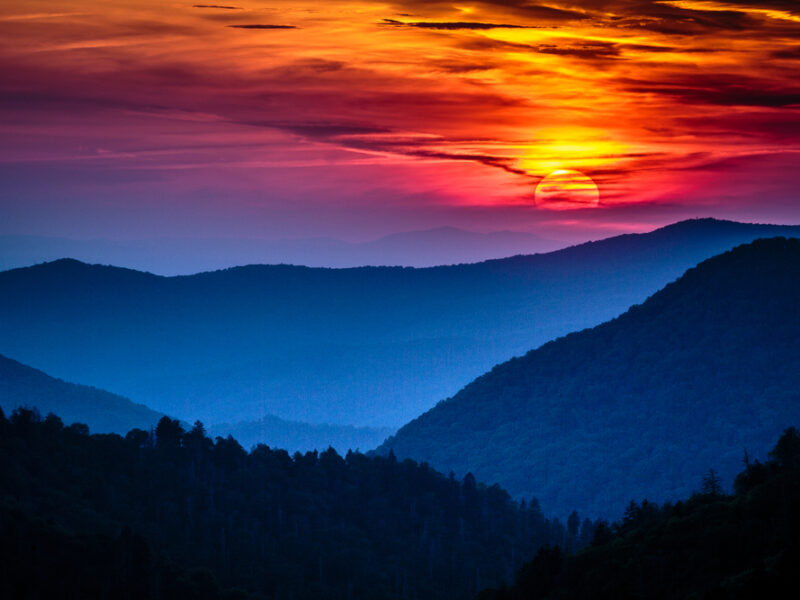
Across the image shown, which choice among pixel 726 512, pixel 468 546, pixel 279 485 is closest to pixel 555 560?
pixel 726 512

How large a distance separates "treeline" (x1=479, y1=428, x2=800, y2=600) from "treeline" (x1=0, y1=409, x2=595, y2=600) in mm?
34164

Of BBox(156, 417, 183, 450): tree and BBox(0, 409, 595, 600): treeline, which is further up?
BBox(156, 417, 183, 450): tree

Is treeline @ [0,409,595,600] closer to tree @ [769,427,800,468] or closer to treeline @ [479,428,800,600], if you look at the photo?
treeline @ [479,428,800,600]

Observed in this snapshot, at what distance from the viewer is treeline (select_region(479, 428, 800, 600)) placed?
282ft

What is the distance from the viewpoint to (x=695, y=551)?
92.9 metres

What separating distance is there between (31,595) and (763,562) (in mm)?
59809

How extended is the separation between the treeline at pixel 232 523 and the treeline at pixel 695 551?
3416 cm

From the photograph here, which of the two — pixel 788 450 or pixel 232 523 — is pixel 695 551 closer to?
pixel 788 450

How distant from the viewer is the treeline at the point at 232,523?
111688mm

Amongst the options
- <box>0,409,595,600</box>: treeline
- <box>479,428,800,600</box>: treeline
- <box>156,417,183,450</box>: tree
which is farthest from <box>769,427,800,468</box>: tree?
<box>156,417,183,450</box>: tree

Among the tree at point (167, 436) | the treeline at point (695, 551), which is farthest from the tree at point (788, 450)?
the tree at point (167, 436)

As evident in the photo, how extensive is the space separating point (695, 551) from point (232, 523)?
6815 cm

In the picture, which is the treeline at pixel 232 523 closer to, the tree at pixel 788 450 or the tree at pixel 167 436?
the tree at pixel 167 436

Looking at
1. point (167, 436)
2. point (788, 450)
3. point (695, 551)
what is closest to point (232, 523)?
point (167, 436)
